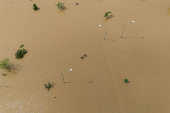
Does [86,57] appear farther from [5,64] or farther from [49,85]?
[5,64]

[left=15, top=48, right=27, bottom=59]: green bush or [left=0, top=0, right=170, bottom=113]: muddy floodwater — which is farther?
[left=15, top=48, right=27, bottom=59]: green bush

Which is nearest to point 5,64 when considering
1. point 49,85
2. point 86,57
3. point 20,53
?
point 20,53

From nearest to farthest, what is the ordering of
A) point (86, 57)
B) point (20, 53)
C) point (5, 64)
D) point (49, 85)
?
point (49, 85) < point (5, 64) < point (20, 53) < point (86, 57)

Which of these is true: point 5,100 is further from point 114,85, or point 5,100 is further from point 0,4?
point 0,4

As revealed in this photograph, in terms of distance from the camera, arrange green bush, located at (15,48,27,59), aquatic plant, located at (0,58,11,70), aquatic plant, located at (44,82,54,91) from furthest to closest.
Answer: green bush, located at (15,48,27,59) < aquatic plant, located at (0,58,11,70) < aquatic plant, located at (44,82,54,91)

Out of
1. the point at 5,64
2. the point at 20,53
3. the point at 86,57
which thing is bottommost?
the point at 86,57

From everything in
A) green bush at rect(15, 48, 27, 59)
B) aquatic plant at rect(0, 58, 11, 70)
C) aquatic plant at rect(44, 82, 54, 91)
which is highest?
green bush at rect(15, 48, 27, 59)

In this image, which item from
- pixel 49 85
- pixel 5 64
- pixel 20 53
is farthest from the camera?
pixel 20 53

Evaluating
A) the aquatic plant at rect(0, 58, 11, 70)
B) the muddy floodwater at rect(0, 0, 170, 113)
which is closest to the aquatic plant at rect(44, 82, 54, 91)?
the muddy floodwater at rect(0, 0, 170, 113)

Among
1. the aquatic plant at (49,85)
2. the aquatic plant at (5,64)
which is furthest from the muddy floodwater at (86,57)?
the aquatic plant at (5,64)

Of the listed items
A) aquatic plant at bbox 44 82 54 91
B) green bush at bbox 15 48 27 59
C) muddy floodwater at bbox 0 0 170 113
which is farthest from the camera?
green bush at bbox 15 48 27 59

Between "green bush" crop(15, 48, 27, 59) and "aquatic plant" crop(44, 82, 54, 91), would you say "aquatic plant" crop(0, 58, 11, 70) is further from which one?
"aquatic plant" crop(44, 82, 54, 91)

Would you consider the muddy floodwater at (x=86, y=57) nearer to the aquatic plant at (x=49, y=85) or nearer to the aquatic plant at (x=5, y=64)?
the aquatic plant at (x=49, y=85)
